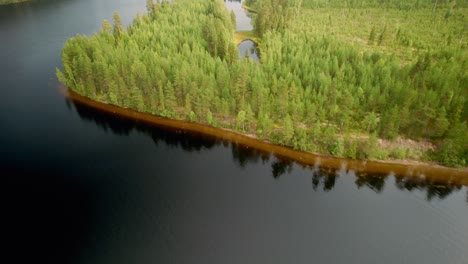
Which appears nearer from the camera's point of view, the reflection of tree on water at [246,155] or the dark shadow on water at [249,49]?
the reflection of tree on water at [246,155]

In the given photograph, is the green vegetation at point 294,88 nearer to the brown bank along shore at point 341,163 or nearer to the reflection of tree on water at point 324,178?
the brown bank along shore at point 341,163

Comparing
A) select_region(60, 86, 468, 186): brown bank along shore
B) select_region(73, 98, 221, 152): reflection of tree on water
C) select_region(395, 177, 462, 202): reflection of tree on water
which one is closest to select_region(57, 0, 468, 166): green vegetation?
select_region(60, 86, 468, 186): brown bank along shore

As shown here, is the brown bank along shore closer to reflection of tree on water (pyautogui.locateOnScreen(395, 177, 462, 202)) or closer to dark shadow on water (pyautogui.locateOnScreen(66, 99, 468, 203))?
reflection of tree on water (pyautogui.locateOnScreen(395, 177, 462, 202))

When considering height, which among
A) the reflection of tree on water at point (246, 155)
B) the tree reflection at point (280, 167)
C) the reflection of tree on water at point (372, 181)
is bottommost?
the reflection of tree on water at point (372, 181)

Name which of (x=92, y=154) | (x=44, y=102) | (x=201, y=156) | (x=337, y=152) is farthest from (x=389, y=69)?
(x=44, y=102)

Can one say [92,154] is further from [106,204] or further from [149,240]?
[149,240]

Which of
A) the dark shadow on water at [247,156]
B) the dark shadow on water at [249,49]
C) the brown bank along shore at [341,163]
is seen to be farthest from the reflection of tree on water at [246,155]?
the dark shadow on water at [249,49]
